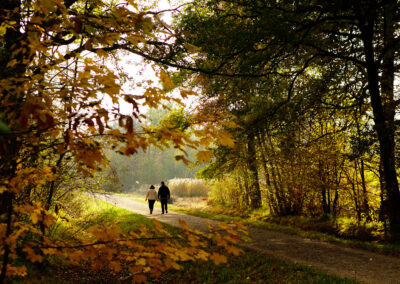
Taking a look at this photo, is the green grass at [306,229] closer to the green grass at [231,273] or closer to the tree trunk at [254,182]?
the tree trunk at [254,182]

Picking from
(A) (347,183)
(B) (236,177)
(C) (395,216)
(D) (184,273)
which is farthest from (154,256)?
(B) (236,177)

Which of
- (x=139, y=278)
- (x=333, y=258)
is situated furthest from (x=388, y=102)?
(x=139, y=278)

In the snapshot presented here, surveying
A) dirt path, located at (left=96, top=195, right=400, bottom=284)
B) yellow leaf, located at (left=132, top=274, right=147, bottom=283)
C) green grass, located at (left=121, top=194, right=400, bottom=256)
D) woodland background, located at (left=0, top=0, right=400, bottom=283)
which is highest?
woodland background, located at (left=0, top=0, right=400, bottom=283)

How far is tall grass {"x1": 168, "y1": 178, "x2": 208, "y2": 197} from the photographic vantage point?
23625mm

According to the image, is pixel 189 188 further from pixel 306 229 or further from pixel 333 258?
pixel 333 258

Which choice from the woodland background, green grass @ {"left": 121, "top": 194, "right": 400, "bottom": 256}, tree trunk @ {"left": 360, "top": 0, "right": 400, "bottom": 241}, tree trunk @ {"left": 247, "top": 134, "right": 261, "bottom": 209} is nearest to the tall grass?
green grass @ {"left": 121, "top": 194, "right": 400, "bottom": 256}

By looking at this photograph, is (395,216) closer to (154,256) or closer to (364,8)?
(364,8)

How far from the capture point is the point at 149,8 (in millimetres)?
8680

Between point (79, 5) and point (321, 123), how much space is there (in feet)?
28.7

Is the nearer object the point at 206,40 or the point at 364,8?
the point at 364,8

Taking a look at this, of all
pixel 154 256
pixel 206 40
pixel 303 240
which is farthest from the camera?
pixel 303 240

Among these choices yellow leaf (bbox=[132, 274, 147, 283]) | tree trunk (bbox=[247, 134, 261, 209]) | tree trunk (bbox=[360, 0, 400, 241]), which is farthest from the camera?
tree trunk (bbox=[247, 134, 261, 209])

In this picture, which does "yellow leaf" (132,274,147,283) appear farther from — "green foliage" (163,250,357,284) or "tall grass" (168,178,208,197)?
"tall grass" (168,178,208,197)

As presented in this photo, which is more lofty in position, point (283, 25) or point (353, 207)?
point (283, 25)
